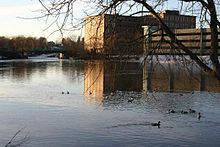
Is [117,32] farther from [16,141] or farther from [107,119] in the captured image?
[107,119]

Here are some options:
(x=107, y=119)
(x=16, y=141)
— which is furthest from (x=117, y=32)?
(x=107, y=119)

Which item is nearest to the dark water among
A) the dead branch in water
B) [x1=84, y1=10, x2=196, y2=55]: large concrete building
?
the dead branch in water

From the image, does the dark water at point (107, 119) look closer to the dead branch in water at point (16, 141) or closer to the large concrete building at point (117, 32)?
the dead branch in water at point (16, 141)

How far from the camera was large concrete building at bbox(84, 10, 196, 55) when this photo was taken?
4652 mm

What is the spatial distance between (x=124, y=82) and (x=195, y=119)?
19.1m

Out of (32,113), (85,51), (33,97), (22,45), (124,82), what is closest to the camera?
(85,51)

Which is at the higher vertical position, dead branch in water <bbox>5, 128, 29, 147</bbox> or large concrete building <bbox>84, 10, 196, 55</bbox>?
large concrete building <bbox>84, 10, 196, 55</bbox>

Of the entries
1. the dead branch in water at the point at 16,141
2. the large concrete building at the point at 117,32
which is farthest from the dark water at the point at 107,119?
the large concrete building at the point at 117,32

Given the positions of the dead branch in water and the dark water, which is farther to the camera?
the dark water

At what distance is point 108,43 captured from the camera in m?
4.76

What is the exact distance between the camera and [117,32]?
473cm

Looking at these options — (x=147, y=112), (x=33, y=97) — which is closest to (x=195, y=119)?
(x=147, y=112)

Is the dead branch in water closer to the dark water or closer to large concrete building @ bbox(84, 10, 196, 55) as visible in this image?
the dark water

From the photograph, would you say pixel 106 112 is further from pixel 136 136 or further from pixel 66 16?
pixel 66 16
